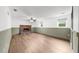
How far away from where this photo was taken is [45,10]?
1.85 metres

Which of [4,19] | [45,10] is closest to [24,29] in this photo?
[4,19]

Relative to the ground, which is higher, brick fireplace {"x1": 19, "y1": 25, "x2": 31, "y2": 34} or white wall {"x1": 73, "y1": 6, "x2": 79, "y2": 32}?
white wall {"x1": 73, "y1": 6, "x2": 79, "y2": 32}

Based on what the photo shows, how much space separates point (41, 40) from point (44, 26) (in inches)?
11.1

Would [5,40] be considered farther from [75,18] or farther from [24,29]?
[75,18]

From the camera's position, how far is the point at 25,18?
190 cm

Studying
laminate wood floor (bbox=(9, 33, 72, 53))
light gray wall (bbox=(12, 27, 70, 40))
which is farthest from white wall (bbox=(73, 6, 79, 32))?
laminate wood floor (bbox=(9, 33, 72, 53))

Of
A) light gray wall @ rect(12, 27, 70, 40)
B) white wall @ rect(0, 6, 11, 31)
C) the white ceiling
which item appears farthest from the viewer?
light gray wall @ rect(12, 27, 70, 40)

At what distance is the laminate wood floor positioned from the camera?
188 cm

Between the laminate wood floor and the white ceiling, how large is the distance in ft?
1.33

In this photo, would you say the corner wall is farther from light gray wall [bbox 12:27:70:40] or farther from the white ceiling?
the white ceiling

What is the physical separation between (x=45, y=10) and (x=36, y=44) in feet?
2.23

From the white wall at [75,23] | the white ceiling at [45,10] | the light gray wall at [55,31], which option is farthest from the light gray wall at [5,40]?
the white wall at [75,23]
